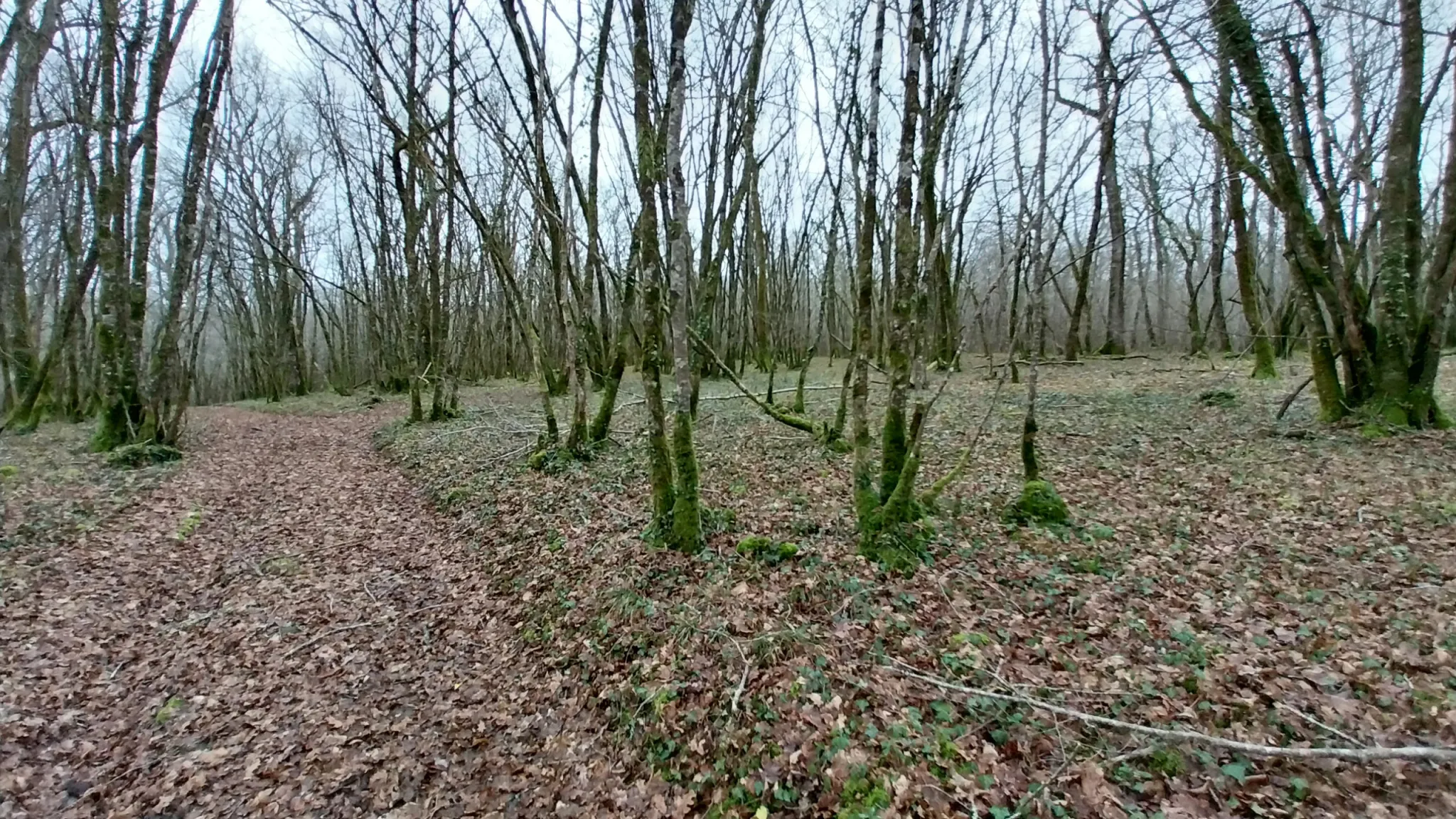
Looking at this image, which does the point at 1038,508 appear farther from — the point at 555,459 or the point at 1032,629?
the point at 555,459

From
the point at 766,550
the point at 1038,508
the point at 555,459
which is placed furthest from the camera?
the point at 555,459

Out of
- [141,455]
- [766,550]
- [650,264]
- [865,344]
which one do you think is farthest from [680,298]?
[141,455]

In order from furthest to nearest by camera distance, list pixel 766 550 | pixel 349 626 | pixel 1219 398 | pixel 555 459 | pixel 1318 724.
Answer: pixel 1219 398, pixel 555 459, pixel 766 550, pixel 349 626, pixel 1318 724

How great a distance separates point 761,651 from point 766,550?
4.99 feet

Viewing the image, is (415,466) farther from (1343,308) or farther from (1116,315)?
(1116,315)

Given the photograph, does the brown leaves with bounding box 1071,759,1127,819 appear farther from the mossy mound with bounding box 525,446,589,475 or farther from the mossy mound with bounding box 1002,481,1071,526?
the mossy mound with bounding box 525,446,589,475

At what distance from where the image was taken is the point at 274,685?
5.07m


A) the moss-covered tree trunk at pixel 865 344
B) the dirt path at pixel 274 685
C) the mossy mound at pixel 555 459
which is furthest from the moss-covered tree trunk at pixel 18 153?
the moss-covered tree trunk at pixel 865 344

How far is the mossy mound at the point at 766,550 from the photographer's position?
604 cm

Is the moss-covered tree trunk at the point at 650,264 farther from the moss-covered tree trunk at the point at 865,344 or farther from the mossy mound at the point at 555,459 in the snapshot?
the mossy mound at the point at 555,459

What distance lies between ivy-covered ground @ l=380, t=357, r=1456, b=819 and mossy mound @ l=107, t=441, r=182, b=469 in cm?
591

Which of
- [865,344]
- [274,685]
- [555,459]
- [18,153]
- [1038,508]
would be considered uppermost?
[18,153]

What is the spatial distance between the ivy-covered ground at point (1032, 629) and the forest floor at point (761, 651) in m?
0.02

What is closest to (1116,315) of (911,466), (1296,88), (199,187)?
(1296,88)
